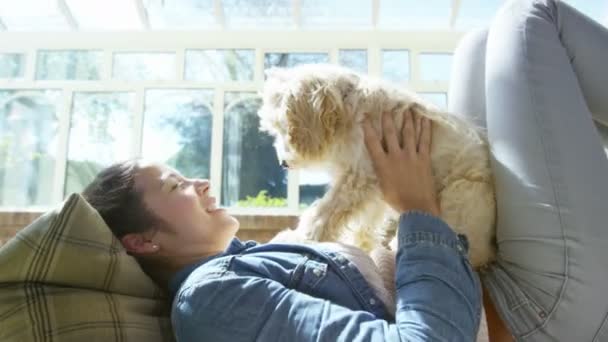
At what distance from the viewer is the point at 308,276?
123 cm

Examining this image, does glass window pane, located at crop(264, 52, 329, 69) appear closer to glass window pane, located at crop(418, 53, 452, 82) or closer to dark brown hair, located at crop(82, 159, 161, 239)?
glass window pane, located at crop(418, 53, 452, 82)

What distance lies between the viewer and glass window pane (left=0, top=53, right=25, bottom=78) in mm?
8883

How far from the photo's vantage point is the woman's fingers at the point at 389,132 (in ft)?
5.12

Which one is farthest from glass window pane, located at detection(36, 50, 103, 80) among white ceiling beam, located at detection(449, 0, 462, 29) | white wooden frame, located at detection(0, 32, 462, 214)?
white ceiling beam, located at detection(449, 0, 462, 29)

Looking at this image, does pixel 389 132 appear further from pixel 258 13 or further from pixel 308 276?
pixel 258 13

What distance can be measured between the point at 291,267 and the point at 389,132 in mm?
547

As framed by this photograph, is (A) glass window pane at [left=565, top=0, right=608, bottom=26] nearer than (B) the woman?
No

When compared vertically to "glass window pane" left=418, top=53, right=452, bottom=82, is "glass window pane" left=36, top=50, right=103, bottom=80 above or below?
below

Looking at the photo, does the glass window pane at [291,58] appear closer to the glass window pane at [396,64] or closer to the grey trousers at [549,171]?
the glass window pane at [396,64]

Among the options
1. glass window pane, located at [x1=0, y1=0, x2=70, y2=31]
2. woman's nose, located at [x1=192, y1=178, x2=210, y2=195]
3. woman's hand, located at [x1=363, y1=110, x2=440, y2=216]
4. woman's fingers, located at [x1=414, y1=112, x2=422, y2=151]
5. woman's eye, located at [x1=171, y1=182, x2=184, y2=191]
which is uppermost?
glass window pane, located at [x1=0, y1=0, x2=70, y2=31]

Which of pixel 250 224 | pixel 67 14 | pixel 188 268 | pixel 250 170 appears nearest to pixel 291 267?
pixel 188 268

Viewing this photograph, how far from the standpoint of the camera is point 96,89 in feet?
28.8

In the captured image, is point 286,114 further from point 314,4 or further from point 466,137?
point 314,4

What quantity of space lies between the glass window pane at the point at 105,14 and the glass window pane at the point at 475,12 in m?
4.85
